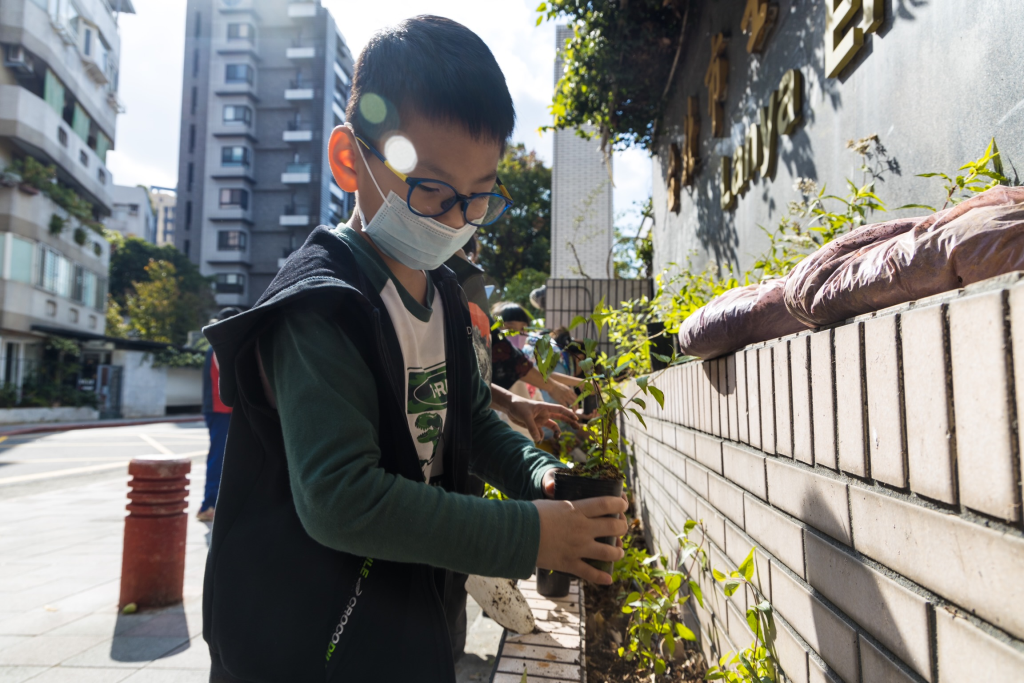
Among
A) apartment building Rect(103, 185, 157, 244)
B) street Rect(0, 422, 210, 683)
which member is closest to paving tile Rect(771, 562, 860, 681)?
street Rect(0, 422, 210, 683)

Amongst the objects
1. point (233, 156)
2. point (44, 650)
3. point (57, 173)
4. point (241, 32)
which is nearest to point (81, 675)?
point (44, 650)

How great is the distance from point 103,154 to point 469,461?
34318mm

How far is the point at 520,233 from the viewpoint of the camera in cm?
2794

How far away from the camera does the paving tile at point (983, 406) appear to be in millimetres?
701

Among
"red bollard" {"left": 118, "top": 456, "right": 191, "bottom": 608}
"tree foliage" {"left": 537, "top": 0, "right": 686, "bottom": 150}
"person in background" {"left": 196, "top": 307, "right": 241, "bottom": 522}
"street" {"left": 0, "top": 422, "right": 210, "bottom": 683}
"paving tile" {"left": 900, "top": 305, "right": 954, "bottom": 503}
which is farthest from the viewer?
"tree foliage" {"left": 537, "top": 0, "right": 686, "bottom": 150}

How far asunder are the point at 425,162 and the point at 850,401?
0.90 m

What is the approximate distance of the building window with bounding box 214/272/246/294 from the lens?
45312 millimetres

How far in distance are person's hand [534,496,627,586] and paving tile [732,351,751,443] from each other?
2.89 feet

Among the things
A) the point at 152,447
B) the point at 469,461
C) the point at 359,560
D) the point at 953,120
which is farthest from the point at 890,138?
the point at 152,447

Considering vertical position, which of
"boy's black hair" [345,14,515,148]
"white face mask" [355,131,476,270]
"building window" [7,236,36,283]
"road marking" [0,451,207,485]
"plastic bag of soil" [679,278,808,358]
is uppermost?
"building window" [7,236,36,283]

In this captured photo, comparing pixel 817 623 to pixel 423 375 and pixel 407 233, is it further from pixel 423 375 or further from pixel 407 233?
pixel 407 233

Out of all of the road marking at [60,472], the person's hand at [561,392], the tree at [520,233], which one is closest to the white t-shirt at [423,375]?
the person's hand at [561,392]

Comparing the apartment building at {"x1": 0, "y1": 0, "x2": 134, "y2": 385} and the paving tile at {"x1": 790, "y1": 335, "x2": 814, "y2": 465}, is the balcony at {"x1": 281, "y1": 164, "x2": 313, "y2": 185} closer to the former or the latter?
the apartment building at {"x1": 0, "y1": 0, "x2": 134, "y2": 385}

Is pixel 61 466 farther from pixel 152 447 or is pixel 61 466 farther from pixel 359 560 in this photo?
pixel 359 560
